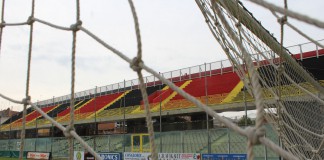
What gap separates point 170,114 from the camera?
18.3m

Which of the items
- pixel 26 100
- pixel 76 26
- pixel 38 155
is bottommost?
pixel 38 155

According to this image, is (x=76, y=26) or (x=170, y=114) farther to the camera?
(x=170, y=114)

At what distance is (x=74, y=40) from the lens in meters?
1.84

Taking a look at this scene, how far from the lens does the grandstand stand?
35.2ft

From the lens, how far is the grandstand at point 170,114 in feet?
35.2

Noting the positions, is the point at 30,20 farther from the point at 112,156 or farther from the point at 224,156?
the point at 112,156

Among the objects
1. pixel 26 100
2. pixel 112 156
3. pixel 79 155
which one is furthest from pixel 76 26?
pixel 79 155

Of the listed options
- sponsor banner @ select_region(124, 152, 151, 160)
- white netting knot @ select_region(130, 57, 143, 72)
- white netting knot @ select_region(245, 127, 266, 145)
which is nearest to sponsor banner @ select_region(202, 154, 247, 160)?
sponsor banner @ select_region(124, 152, 151, 160)

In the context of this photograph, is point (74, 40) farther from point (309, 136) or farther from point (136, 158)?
point (136, 158)

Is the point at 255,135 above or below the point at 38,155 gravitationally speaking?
above

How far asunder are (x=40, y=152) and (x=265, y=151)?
11.6 m

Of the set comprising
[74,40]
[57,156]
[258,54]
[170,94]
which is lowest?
[57,156]

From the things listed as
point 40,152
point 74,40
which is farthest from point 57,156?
point 74,40

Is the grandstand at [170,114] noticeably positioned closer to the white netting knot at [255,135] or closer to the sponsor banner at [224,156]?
the sponsor banner at [224,156]
